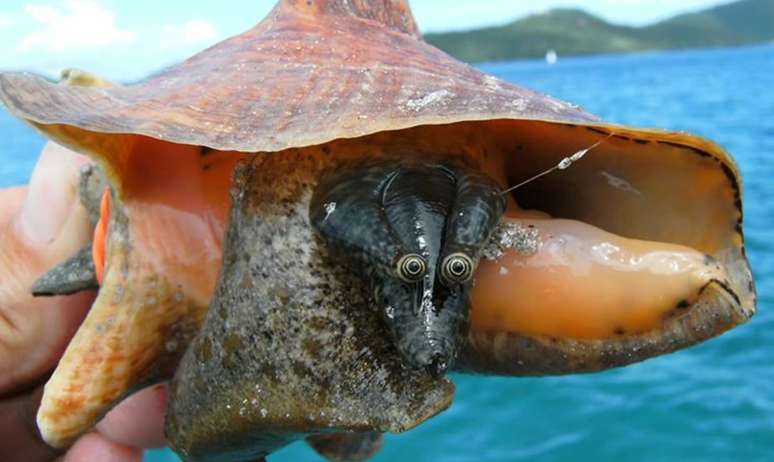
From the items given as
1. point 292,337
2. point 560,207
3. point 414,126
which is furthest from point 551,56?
point 292,337

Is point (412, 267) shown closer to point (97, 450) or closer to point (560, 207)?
point (560, 207)

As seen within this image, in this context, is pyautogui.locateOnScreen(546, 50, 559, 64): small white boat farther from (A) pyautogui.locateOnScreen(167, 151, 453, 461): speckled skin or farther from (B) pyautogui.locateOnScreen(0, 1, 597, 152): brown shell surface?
(A) pyautogui.locateOnScreen(167, 151, 453, 461): speckled skin

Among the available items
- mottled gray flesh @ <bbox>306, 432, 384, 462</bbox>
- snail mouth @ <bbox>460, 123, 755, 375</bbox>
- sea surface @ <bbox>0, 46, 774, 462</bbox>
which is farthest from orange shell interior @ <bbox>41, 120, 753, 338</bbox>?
sea surface @ <bbox>0, 46, 774, 462</bbox>

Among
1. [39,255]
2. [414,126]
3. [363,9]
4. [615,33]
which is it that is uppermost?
[615,33]

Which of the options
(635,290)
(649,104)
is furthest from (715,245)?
(649,104)

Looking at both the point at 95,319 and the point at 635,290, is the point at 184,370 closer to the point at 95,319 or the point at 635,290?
the point at 95,319

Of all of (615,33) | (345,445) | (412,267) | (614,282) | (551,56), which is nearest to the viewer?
(412,267)

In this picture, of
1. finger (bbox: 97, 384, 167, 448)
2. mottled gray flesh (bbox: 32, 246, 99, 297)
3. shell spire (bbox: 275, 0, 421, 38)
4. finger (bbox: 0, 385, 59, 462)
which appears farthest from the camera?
finger (bbox: 0, 385, 59, 462)

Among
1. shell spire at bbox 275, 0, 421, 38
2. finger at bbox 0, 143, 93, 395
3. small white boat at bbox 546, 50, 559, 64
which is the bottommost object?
finger at bbox 0, 143, 93, 395
